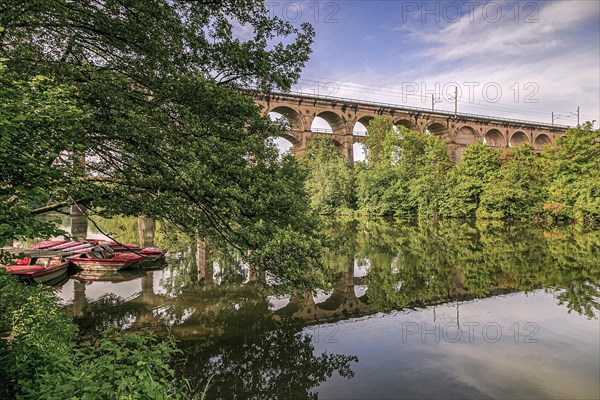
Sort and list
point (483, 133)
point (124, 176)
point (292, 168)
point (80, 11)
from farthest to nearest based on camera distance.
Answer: point (483, 133) → point (292, 168) → point (124, 176) → point (80, 11)

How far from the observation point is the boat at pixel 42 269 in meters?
11.5

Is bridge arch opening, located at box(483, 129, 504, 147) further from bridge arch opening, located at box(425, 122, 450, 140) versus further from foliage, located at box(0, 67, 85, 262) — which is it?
foliage, located at box(0, 67, 85, 262)

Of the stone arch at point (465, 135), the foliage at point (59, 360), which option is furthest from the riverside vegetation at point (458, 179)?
the foliage at point (59, 360)

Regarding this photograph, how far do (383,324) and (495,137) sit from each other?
6838cm

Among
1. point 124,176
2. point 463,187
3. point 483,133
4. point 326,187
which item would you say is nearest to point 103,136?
point 124,176

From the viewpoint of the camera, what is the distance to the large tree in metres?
4.95

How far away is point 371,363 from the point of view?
6.66 m

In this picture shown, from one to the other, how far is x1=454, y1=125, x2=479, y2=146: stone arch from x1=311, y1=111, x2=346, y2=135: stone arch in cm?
2226

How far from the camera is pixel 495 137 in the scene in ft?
216

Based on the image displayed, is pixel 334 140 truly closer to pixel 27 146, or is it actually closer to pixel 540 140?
pixel 27 146

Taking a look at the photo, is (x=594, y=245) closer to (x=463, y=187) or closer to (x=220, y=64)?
(x=463, y=187)

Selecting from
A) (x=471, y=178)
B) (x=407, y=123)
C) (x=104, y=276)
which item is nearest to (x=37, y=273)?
(x=104, y=276)

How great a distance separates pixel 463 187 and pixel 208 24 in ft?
112

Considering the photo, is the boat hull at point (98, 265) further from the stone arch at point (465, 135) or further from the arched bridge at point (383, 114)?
the stone arch at point (465, 135)
